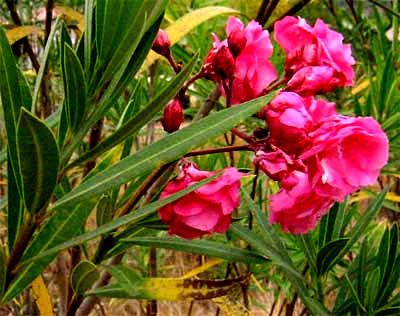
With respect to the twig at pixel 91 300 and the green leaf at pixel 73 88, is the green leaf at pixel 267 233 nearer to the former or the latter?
the twig at pixel 91 300

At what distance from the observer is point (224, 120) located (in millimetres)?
547

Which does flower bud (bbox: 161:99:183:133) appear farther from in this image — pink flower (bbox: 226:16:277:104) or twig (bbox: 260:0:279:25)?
twig (bbox: 260:0:279:25)

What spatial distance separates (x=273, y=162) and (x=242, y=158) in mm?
655

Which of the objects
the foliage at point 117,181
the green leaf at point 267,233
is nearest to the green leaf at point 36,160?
the foliage at point 117,181

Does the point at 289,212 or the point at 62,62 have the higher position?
the point at 62,62

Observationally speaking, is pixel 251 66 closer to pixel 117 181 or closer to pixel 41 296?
pixel 117 181

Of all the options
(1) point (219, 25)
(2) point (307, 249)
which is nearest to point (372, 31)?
(1) point (219, 25)

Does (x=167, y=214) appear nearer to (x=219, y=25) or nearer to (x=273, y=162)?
(x=273, y=162)

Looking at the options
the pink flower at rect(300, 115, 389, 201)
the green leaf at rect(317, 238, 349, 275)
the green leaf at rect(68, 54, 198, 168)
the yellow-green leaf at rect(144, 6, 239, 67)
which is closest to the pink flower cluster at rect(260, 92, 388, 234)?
the pink flower at rect(300, 115, 389, 201)

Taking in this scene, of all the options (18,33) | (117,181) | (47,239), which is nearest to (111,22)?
(117,181)

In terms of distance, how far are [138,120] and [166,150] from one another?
0.04 metres

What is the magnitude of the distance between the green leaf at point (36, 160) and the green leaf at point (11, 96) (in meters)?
0.02

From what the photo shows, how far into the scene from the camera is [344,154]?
0.63m

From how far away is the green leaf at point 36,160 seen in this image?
0.50 metres
